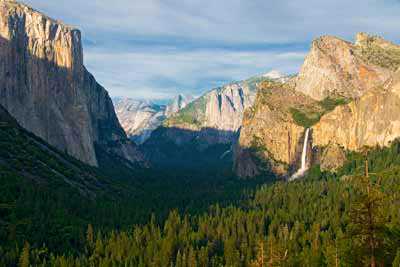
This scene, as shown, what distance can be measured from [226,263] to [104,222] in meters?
61.6

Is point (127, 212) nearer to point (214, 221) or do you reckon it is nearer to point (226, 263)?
point (214, 221)

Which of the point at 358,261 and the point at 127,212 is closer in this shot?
the point at 358,261

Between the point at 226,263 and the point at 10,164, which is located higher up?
the point at 10,164

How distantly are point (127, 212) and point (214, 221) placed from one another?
40.5 metres

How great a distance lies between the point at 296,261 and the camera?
112188 millimetres

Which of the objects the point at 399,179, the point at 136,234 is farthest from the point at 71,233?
the point at 399,179

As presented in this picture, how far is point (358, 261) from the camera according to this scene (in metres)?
46.9

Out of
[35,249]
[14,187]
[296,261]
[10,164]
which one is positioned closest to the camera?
[296,261]

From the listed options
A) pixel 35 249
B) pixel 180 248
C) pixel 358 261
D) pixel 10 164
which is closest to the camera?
pixel 358 261

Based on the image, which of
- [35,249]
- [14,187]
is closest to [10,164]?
[14,187]

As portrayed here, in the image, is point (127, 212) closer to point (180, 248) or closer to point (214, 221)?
point (214, 221)

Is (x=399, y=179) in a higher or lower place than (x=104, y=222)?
higher

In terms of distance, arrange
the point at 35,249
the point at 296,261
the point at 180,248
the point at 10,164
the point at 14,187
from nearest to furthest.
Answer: the point at 296,261, the point at 35,249, the point at 180,248, the point at 14,187, the point at 10,164

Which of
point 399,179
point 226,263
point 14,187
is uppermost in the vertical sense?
point 399,179
